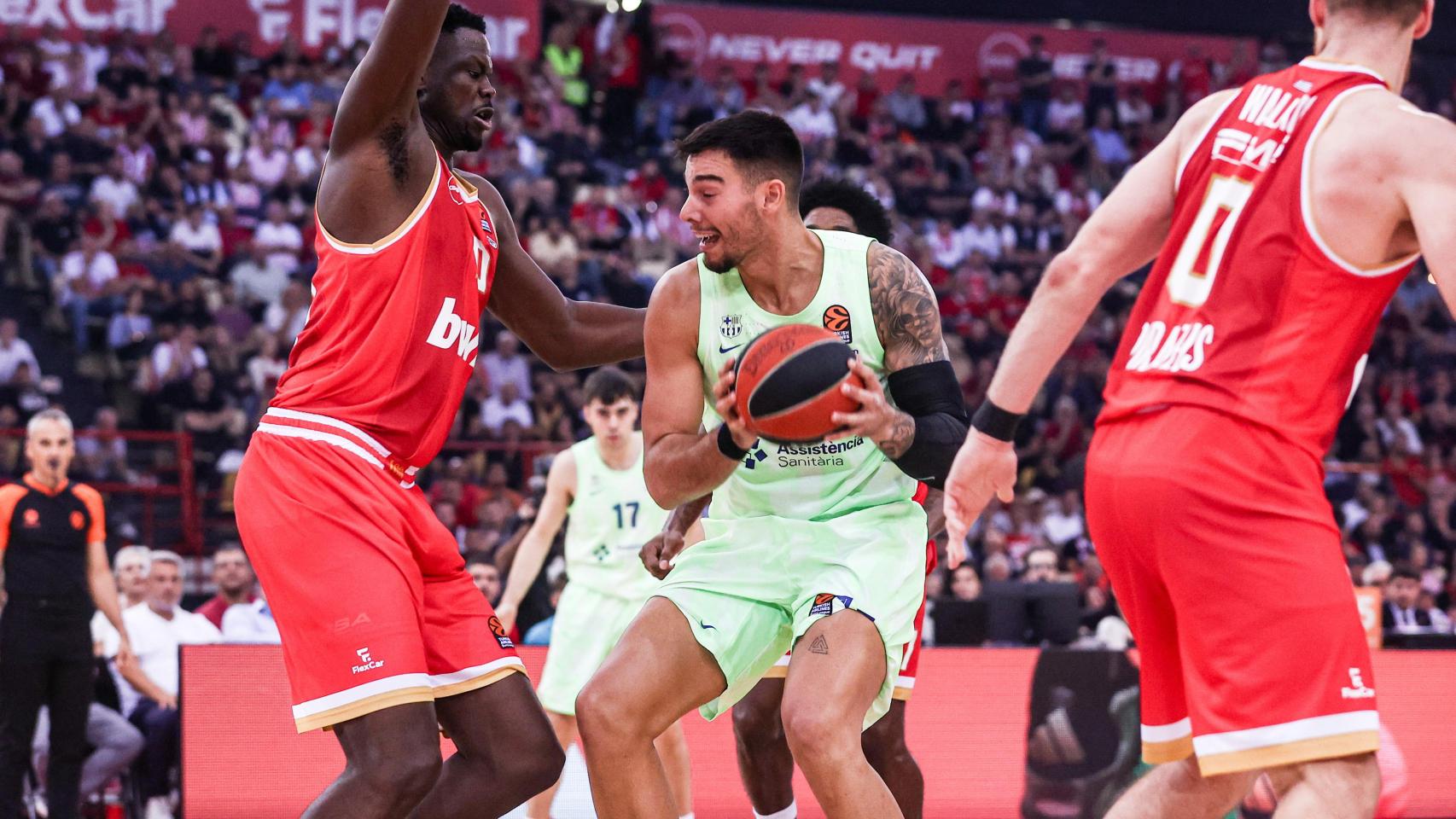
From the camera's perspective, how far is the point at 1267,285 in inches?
132

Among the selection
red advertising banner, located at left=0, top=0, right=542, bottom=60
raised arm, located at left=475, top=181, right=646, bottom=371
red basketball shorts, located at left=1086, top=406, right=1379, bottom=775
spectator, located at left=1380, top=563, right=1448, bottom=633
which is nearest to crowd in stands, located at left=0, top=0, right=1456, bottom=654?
spectator, located at left=1380, top=563, right=1448, bottom=633

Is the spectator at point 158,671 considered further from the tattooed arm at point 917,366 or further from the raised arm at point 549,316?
the tattooed arm at point 917,366

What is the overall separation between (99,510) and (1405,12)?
777 cm

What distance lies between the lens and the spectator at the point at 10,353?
14.3 metres

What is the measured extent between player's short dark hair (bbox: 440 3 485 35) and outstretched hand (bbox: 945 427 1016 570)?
212 cm

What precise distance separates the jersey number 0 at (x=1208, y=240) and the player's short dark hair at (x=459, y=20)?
2286mm

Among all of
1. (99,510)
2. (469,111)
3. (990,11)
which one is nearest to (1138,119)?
(990,11)

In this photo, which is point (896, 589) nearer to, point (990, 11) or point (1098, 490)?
point (1098, 490)

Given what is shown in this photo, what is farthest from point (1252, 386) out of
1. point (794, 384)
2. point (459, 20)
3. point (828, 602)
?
point (459, 20)

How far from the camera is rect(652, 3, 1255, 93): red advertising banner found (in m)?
22.6

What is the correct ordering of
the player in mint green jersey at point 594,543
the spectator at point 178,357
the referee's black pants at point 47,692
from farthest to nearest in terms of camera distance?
the spectator at point 178,357 → the referee's black pants at point 47,692 → the player in mint green jersey at point 594,543

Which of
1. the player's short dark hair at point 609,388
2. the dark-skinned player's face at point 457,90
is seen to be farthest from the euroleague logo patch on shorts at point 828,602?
the player's short dark hair at point 609,388

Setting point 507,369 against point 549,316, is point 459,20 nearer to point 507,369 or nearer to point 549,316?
point 549,316

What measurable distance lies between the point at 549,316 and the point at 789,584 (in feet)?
4.22
